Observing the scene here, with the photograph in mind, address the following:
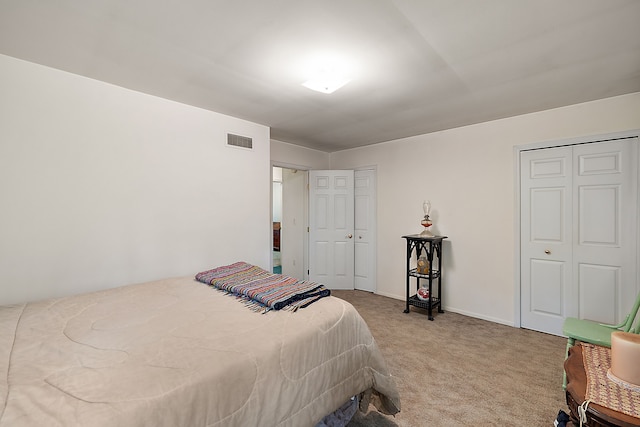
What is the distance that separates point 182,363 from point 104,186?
202cm

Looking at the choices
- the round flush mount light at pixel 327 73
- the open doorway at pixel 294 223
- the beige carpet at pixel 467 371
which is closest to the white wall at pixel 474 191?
the beige carpet at pixel 467 371

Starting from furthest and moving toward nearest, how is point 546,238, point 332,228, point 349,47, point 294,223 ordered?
point 294,223, point 332,228, point 546,238, point 349,47

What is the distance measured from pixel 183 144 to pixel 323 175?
8.06 feet

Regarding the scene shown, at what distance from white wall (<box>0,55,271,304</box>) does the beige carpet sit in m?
2.14

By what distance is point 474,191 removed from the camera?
3.59 m

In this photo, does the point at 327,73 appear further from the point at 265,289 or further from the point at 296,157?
the point at 296,157

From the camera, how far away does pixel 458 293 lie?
3711mm

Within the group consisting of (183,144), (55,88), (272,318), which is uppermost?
(55,88)

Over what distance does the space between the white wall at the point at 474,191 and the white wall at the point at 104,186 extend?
2.39 meters

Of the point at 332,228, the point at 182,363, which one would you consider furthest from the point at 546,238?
the point at 182,363

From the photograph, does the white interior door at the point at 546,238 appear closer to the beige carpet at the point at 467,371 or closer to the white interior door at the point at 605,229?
the white interior door at the point at 605,229

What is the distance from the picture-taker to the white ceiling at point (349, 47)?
5.01 feet

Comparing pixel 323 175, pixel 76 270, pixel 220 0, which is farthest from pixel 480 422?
pixel 323 175

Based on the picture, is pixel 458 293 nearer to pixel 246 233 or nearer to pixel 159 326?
pixel 246 233
